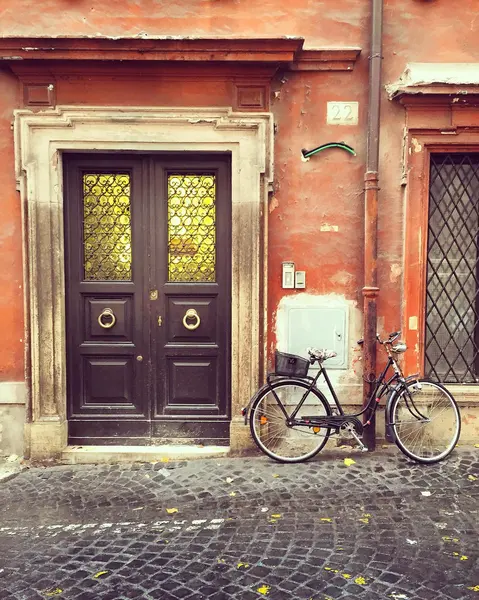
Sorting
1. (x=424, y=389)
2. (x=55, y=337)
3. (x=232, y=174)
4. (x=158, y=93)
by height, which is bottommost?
(x=424, y=389)

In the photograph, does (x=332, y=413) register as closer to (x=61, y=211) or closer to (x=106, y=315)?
(x=106, y=315)

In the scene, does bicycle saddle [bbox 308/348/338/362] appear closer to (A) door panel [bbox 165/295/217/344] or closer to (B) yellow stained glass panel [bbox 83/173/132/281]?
(A) door panel [bbox 165/295/217/344]

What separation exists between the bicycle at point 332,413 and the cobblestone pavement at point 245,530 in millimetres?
189

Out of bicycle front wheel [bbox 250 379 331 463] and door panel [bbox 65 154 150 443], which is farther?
door panel [bbox 65 154 150 443]

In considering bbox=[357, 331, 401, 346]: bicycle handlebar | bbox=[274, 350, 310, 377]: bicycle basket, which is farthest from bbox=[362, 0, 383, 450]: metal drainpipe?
bbox=[274, 350, 310, 377]: bicycle basket

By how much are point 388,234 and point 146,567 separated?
3831 millimetres

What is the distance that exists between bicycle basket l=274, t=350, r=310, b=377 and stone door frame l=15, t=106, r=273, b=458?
31 cm

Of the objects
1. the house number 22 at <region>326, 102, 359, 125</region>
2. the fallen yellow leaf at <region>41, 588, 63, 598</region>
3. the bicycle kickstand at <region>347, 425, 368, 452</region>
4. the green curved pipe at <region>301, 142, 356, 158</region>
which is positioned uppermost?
the house number 22 at <region>326, 102, 359, 125</region>

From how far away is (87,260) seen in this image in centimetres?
580

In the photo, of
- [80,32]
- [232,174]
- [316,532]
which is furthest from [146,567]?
[80,32]

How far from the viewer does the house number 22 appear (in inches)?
220

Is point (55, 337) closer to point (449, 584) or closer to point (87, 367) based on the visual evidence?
point (87, 367)

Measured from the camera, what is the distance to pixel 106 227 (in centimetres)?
577

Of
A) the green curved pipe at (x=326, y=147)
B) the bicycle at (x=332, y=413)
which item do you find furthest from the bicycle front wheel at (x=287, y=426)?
the green curved pipe at (x=326, y=147)
